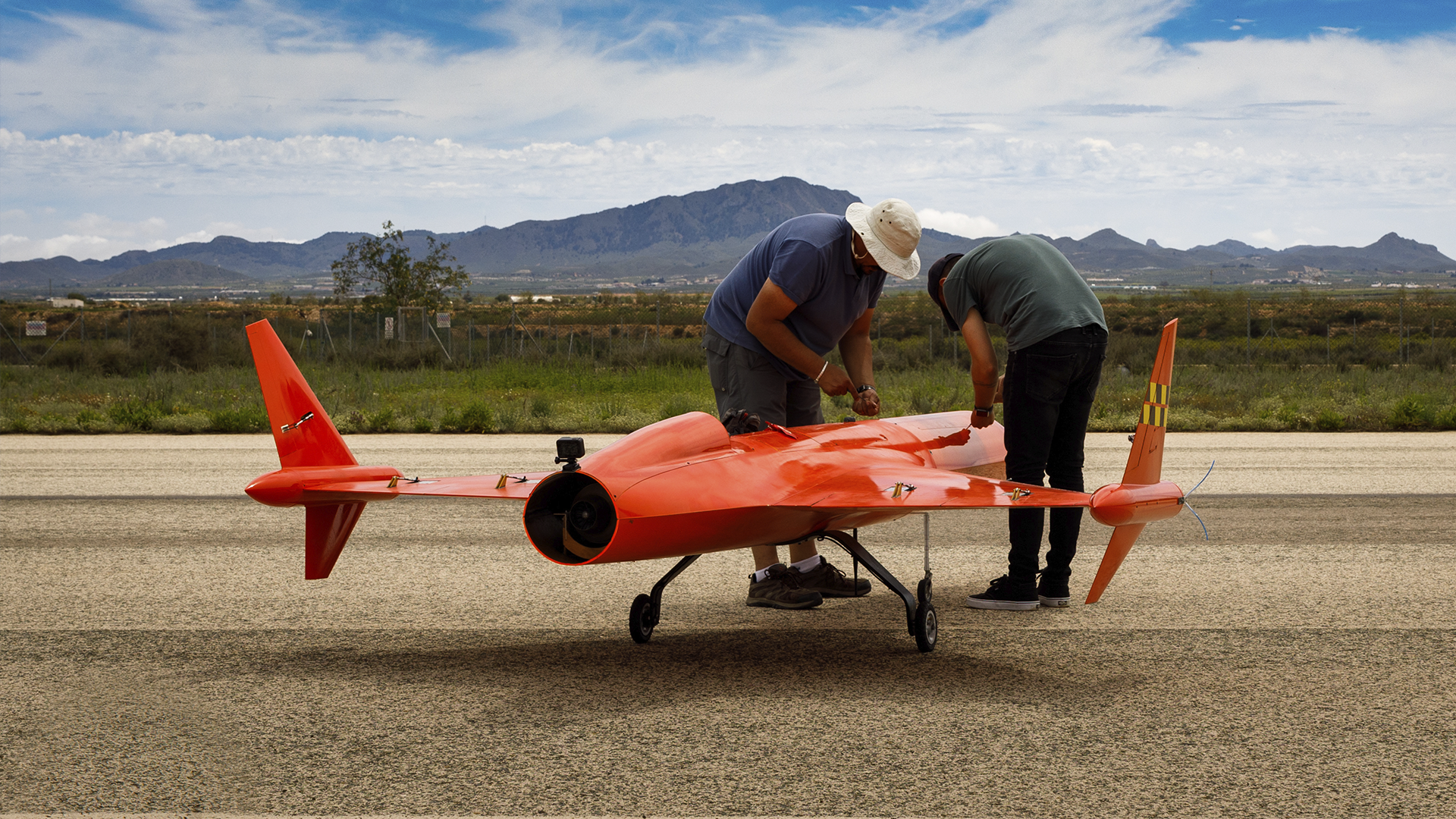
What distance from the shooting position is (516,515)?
360 inches

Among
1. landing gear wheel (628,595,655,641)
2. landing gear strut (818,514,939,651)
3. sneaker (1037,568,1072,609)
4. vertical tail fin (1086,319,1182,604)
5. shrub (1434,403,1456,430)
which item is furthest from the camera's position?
shrub (1434,403,1456,430)

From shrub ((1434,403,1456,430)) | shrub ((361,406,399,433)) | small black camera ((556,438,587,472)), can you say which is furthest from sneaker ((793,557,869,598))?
shrub ((1434,403,1456,430))

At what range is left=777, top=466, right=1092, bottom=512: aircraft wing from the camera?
441 cm

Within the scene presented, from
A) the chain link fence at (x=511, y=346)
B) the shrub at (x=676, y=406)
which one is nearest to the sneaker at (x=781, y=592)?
the shrub at (x=676, y=406)

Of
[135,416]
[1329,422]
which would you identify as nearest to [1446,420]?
[1329,422]

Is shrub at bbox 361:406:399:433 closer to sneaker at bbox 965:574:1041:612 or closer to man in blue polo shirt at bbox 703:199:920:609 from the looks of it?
man in blue polo shirt at bbox 703:199:920:609

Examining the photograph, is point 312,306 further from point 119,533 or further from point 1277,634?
point 1277,634

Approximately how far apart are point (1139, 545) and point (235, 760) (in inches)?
234

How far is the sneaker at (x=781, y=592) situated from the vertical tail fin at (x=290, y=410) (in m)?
2.19

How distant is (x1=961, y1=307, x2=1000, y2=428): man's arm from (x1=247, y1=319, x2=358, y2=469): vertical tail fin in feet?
9.76

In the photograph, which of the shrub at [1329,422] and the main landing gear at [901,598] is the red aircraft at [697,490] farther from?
the shrub at [1329,422]

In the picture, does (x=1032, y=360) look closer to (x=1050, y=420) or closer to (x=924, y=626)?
(x=1050, y=420)

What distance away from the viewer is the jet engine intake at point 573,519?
14.5 feet

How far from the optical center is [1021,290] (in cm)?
556
